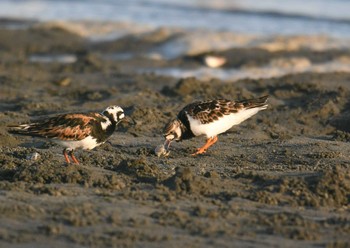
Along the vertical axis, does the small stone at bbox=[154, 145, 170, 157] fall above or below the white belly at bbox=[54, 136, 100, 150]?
below

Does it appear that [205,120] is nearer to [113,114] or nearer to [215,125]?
[215,125]

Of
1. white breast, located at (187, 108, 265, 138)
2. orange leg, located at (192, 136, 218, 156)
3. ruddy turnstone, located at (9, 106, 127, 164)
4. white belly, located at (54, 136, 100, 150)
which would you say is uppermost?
ruddy turnstone, located at (9, 106, 127, 164)

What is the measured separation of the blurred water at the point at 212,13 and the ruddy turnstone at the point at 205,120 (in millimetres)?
14162

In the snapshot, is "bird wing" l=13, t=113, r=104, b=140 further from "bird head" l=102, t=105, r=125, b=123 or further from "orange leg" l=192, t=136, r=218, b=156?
"orange leg" l=192, t=136, r=218, b=156

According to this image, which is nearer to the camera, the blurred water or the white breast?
the white breast

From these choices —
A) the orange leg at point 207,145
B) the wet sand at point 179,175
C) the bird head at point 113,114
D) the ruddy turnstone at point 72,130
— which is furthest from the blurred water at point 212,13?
the ruddy turnstone at point 72,130

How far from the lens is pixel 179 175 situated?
24.2 ft

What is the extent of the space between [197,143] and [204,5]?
22158 mm

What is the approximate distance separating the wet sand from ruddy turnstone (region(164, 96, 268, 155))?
0.23 meters

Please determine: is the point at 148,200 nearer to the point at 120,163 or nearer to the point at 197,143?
the point at 120,163

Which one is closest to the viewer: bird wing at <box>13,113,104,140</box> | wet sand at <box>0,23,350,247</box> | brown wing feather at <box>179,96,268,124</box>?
wet sand at <box>0,23,350,247</box>

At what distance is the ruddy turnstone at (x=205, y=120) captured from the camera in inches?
369

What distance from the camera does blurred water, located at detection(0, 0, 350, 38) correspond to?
25453 mm

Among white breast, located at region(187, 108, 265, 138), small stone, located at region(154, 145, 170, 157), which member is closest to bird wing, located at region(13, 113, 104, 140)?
small stone, located at region(154, 145, 170, 157)
